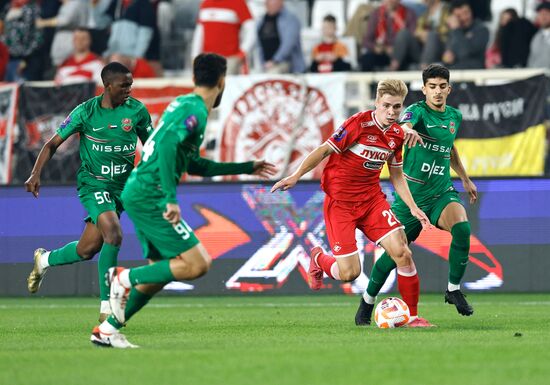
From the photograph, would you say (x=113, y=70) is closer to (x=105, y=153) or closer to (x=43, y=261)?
(x=105, y=153)

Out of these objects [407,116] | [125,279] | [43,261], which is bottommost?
[43,261]

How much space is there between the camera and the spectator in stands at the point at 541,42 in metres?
19.0

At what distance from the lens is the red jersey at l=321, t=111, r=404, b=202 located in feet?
36.1

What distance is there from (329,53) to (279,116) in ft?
7.87

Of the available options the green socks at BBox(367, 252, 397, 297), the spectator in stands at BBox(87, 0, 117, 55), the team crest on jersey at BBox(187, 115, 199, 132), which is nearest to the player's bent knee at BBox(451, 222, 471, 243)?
the green socks at BBox(367, 252, 397, 297)

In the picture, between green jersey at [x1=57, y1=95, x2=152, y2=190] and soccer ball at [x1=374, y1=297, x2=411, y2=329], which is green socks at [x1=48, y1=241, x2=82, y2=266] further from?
soccer ball at [x1=374, y1=297, x2=411, y2=329]

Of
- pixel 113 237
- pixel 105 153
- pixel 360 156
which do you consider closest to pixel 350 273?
pixel 360 156

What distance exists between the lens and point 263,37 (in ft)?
66.6

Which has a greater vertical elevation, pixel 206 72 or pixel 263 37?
pixel 206 72

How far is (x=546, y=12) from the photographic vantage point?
1903cm

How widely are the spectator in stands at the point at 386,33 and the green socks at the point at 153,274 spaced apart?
38.0ft

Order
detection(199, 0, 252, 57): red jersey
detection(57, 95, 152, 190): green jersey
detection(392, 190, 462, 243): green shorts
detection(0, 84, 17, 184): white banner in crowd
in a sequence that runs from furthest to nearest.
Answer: detection(199, 0, 252, 57): red jersey < detection(0, 84, 17, 184): white banner in crowd < detection(392, 190, 462, 243): green shorts < detection(57, 95, 152, 190): green jersey

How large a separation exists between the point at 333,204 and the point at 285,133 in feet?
22.2

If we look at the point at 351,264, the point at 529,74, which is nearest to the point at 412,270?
the point at 351,264
